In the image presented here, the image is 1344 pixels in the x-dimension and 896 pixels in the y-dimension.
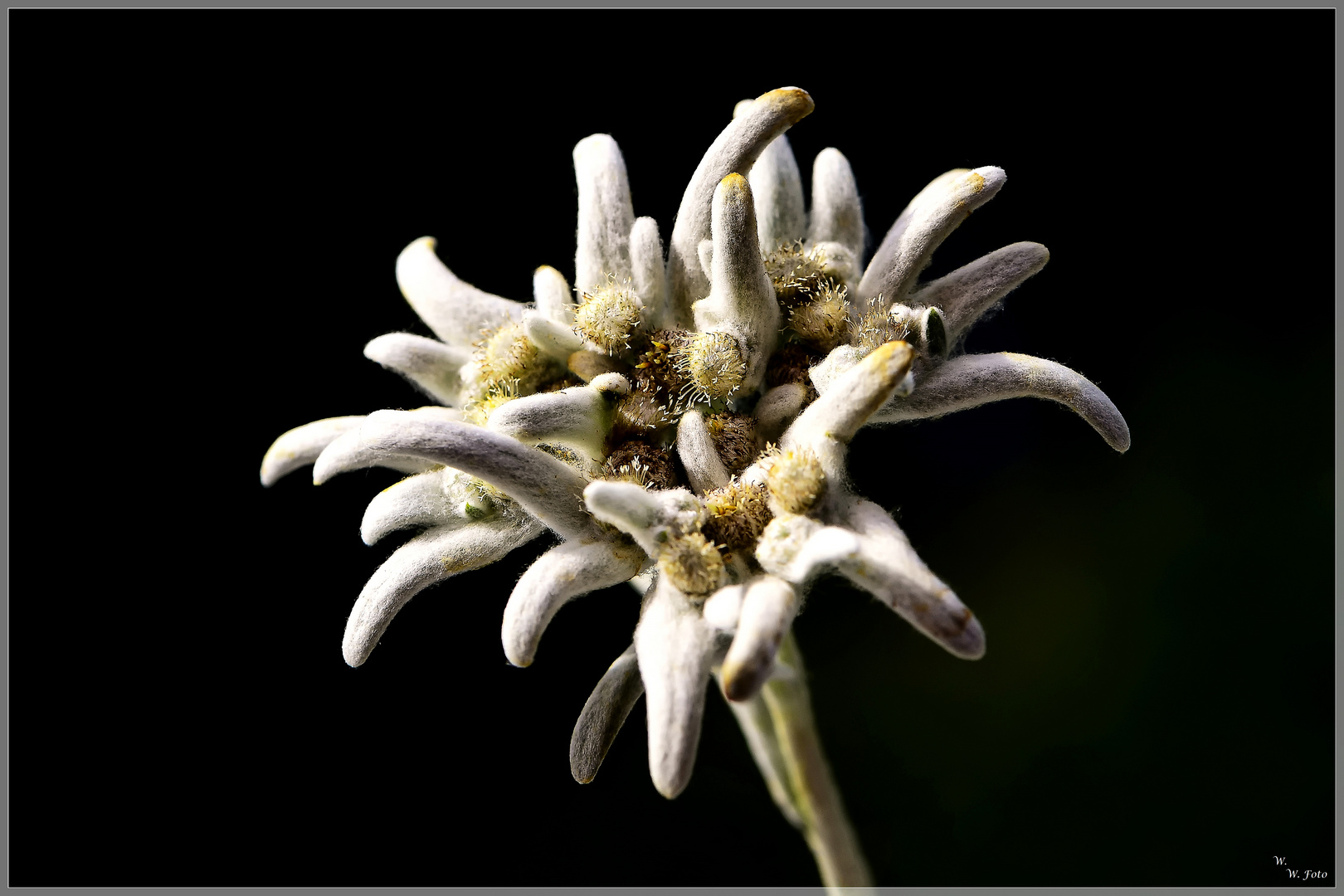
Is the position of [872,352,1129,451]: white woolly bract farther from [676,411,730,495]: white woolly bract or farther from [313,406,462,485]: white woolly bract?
[313,406,462,485]: white woolly bract

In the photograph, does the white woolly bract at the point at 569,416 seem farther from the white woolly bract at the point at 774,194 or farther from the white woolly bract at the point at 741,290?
the white woolly bract at the point at 774,194

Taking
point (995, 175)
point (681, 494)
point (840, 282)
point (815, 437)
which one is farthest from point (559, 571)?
point (995, 175)

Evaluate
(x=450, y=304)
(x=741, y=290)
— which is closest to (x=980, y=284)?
(x=741, y=290)

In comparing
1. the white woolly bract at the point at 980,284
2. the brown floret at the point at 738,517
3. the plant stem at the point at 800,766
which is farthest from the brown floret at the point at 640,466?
the plant stem at the point at 800,766

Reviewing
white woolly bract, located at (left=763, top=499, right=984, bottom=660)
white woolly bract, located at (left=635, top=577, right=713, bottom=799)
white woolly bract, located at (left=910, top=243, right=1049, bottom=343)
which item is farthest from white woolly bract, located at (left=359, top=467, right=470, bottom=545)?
white woolly bract, located at (left=910, top=243, right=1049, bottom=343)

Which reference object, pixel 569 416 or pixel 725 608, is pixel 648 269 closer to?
pixel 569 416
